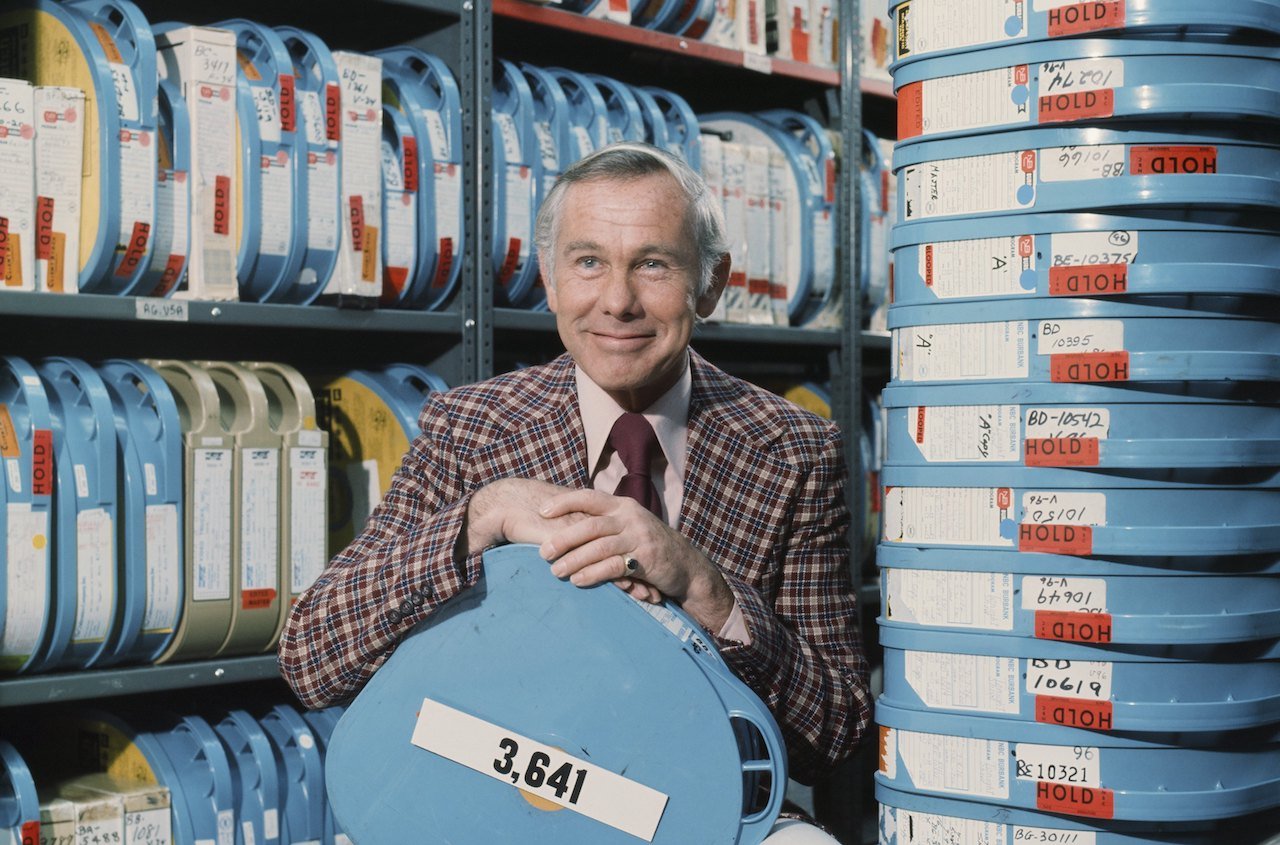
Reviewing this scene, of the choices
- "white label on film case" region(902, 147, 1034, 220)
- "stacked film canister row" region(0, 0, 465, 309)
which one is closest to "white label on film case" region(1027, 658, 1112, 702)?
"white label on film case" region(902, 147, 1034, 220)

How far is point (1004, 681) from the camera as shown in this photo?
1.61m

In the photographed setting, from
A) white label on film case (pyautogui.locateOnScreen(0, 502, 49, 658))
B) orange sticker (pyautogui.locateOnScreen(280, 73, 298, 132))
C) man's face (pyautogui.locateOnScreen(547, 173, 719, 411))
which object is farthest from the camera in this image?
orange sticker (pyautogui.locateOnScreen(280, 73, 298, 132))

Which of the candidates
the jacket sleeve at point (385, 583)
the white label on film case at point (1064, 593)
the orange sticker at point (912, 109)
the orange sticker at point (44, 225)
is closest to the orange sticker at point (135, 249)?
the orange sticker at point (44, 225)

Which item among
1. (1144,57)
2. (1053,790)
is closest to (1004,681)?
(1053,790)

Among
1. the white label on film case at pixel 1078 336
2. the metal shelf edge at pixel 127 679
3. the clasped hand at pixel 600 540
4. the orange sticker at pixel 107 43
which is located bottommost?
the metal shelf edge at pixel 127 679

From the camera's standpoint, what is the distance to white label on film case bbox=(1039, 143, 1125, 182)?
1.56 m

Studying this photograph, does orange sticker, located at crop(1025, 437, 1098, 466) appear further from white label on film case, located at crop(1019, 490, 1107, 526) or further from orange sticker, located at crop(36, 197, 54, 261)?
orange sticker, located at crop(36, 197, 54, 261)

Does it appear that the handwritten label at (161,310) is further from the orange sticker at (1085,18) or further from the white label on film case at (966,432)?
the orange sticker at (1085,18)

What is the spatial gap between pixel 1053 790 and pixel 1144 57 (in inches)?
31.7

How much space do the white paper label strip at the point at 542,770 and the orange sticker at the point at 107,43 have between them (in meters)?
1.42

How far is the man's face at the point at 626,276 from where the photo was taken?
1987mm

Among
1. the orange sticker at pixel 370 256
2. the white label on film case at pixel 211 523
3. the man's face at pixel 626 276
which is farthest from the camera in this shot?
the orange sticker at pixel 370 256

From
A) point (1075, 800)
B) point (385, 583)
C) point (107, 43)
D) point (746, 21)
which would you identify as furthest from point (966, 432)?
point (746, 21)

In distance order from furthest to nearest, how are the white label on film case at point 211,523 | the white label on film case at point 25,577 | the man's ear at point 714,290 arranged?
1. the white label on film case at point 211,523
2. the white label on film case at point 25,577
3. the man's ear at point 714,290
